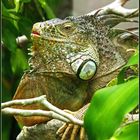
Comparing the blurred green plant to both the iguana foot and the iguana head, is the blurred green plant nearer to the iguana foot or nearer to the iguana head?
the iguana foot

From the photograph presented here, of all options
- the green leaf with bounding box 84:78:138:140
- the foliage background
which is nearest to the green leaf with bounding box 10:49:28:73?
the foliage background

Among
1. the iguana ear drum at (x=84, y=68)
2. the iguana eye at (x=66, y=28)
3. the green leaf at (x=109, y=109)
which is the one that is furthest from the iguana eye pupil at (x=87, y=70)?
the green leaf at (x=109, y=109)

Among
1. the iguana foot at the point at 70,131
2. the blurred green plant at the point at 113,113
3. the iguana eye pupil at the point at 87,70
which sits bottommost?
the iguana foot at the point at 70,131

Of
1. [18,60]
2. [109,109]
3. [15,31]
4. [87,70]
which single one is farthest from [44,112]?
[18,60]

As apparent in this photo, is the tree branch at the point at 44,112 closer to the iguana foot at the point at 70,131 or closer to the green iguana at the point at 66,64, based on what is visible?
the iguana foot at the point at 70,131

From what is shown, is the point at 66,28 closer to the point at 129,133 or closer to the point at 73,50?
the point at 73,50

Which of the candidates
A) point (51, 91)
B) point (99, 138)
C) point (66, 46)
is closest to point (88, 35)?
point (66, 46)

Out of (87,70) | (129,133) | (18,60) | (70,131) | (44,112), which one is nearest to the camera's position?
(129,133)
